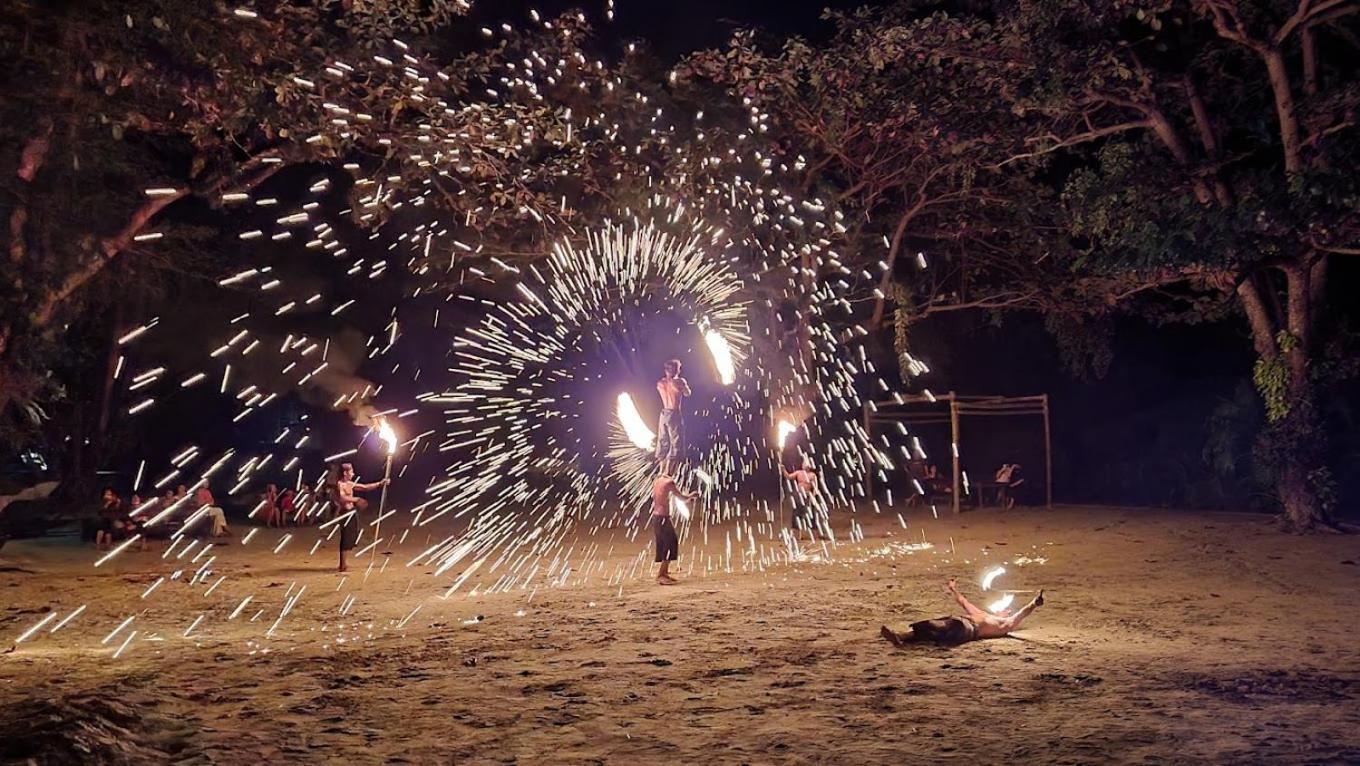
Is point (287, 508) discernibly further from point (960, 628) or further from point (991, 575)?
point (960, 628)

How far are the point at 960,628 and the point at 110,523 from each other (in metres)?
13.1

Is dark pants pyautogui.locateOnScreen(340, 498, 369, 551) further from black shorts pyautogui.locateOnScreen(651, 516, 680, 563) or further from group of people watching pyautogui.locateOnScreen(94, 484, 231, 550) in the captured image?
black shorts pyautogui.locateOnScreen(651, 516, 680, 563)

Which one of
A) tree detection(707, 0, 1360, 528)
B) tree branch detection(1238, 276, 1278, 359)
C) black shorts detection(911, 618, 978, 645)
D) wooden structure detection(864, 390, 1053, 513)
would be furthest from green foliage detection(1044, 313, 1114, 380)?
black shorts detection(911, 618, 978, 645)

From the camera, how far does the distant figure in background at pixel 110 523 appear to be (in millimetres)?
15625

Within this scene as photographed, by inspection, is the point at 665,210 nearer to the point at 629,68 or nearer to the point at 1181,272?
the point at 629,68

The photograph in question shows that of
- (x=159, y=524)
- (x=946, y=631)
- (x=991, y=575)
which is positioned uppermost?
(x=159, y=524)

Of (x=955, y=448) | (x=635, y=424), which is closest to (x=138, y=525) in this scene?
(x=635, y=424)

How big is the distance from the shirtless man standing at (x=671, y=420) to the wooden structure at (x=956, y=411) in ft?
24.8

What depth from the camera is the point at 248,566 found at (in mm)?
13477

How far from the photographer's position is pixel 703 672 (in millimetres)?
6812

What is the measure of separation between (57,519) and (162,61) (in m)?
9.84

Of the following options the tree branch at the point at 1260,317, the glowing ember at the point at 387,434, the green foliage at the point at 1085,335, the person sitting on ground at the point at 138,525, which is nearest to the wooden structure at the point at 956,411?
the green foliage at the point at 1085,335

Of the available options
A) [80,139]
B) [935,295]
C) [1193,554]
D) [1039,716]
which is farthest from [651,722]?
[935,295]

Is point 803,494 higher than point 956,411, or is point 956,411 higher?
point 956,411
